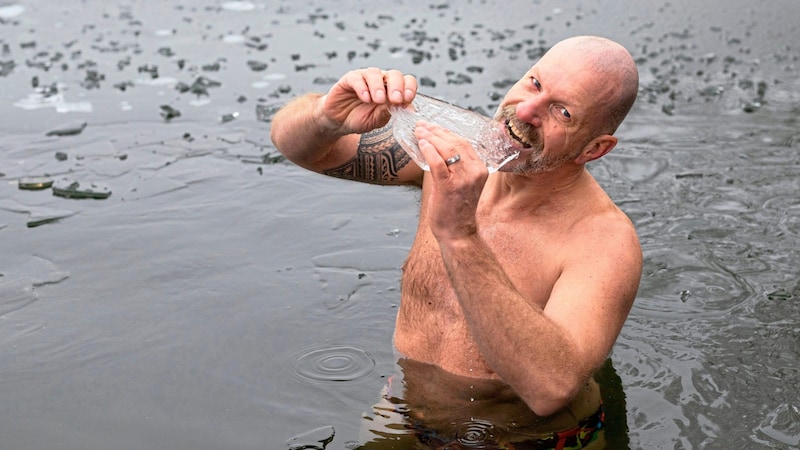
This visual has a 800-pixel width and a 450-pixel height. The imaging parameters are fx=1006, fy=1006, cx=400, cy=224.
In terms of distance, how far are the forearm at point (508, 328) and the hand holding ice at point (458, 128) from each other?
0.41 meters

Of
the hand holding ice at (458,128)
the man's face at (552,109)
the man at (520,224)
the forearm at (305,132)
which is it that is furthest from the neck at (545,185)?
the forearm at (305,132)

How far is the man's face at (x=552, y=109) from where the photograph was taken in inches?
139

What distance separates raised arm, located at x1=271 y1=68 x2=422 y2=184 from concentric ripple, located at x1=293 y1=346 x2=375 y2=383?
0.86m

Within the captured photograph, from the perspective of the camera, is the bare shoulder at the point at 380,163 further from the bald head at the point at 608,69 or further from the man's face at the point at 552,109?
the bald head at the point at 608,69

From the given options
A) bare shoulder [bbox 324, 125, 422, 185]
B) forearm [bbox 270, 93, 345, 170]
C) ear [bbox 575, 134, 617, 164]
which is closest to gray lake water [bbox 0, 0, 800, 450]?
bare shoulder [bbox 324, 125, 422, 185]

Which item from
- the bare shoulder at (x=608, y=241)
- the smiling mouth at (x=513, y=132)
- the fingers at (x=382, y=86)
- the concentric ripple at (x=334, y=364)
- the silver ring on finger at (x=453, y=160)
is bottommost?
the concentric ripple at (x=334, y=364)

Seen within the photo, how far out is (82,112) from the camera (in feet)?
26.0

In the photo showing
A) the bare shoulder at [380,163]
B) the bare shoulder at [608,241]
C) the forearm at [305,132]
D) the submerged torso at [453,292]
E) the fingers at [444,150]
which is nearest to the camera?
the fingers at [444,150]

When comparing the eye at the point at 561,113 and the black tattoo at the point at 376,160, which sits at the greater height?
the eye at the point at 561,113

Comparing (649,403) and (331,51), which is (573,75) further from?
(331,51)

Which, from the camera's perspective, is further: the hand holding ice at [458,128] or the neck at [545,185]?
the neck at [545,185]

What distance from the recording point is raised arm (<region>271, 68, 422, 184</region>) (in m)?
3.50

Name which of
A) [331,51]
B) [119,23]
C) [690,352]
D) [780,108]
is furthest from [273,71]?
[690,352]

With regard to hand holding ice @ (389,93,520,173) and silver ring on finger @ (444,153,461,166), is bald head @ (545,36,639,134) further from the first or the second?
silver ring on finger @ (444,153,461,166)
